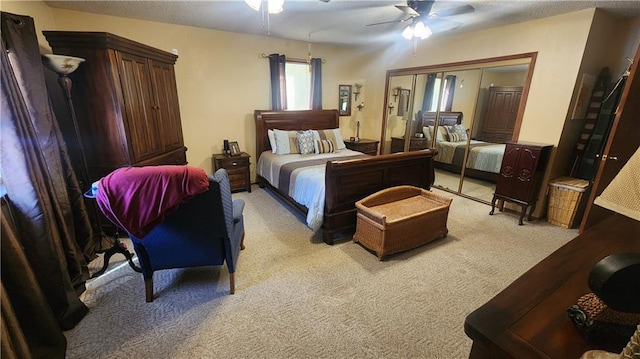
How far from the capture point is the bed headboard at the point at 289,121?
4.28m

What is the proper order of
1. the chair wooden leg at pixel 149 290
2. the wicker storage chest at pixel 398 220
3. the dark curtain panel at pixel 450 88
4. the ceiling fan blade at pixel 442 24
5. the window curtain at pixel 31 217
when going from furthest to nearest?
the dark curtain panel at pixel 450 88 < the ceiling fan blade at pixel 442 24 < the wicker storage chest at pixel 398 220 < the chair wooden leg at pixel 149 290 < the window curtain at pixel 31 217

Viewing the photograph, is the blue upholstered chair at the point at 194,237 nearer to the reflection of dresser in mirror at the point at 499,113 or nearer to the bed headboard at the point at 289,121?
the bed headboard at the point at 289,121

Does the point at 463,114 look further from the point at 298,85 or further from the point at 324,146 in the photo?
the point at 298,85

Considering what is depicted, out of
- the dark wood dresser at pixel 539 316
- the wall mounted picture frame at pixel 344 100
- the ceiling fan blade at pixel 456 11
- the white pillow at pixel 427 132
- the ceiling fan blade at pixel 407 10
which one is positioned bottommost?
the dark wood dresser at pixel 539 316

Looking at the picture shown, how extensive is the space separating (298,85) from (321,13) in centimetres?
172

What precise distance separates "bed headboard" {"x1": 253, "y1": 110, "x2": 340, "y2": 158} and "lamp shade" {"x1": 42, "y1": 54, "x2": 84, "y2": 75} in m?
2.28

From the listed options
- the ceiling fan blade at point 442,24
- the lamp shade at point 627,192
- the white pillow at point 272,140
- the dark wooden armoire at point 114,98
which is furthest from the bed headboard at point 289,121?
the lamp shade at point 627,192

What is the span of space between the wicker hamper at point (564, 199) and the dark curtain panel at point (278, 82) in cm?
401

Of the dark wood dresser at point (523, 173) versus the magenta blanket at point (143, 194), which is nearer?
the magenta blanket at point (143, 194)

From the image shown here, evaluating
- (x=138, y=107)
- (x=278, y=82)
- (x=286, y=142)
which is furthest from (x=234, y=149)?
(x=138, y=107)

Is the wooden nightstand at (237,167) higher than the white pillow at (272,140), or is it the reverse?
the white pillow at (272,140)

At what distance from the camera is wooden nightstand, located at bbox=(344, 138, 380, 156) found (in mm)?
5008

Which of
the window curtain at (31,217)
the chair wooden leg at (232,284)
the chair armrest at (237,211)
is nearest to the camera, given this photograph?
the window curtain at (31,217)

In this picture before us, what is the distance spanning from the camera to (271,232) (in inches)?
120
